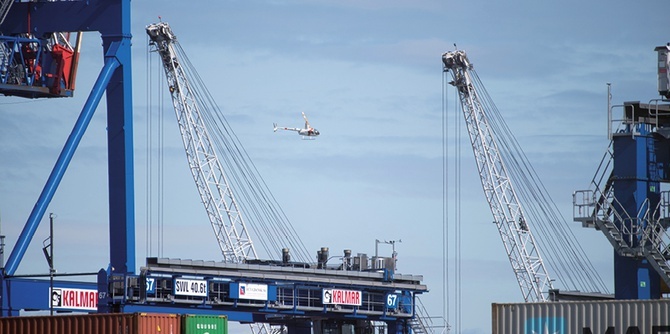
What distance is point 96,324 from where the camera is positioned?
6400 centimetres

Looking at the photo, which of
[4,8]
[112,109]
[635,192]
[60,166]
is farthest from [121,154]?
[635,192]

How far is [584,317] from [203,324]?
19913 millimetres

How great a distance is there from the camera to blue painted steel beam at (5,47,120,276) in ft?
270

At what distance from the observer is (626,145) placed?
73.2m

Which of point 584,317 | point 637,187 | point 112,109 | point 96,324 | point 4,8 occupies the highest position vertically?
point 4,8

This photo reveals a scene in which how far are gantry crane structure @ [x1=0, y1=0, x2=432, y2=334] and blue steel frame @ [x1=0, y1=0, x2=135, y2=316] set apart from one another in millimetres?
61

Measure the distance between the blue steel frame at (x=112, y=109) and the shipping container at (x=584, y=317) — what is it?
109ft

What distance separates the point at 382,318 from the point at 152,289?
62.7 ft

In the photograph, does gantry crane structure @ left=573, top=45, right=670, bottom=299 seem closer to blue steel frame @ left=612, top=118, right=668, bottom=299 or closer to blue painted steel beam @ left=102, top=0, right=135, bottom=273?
blue steel frame @ left=612, top=118, right=668, bottom=299

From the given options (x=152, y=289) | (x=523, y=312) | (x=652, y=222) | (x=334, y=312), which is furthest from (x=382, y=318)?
(x=523, y=312)

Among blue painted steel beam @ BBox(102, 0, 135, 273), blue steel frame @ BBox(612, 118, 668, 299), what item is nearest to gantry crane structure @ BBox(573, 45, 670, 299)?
blue steel frame @ BBox(612, 118, 668, 299)

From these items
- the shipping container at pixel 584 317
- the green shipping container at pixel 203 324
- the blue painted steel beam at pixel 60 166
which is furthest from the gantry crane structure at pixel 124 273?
the shipping container at pixel 584 317

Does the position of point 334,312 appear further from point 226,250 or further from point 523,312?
point 226,250

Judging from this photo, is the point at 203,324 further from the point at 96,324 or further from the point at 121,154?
the point at 121,154
